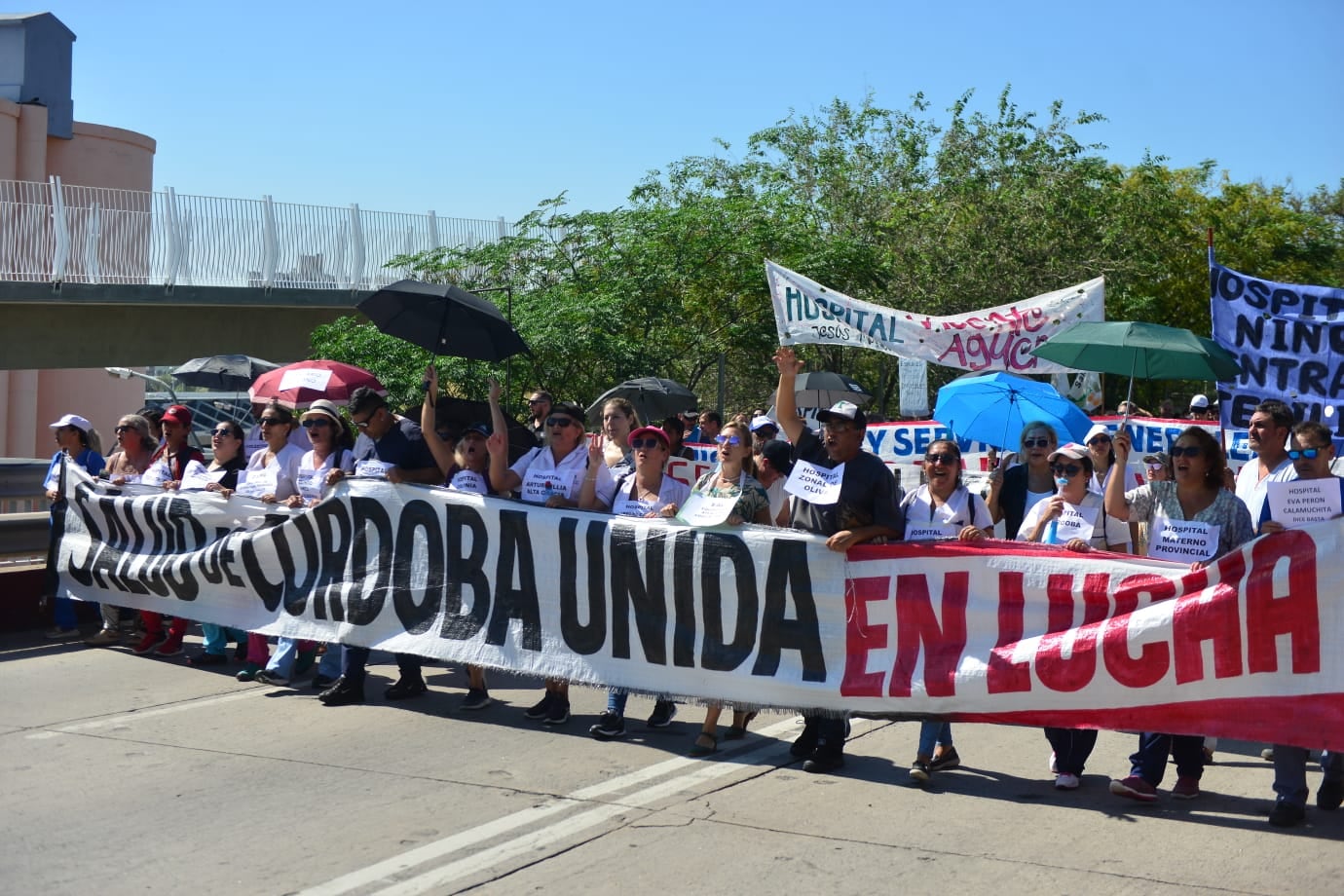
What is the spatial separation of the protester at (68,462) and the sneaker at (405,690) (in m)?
3.45

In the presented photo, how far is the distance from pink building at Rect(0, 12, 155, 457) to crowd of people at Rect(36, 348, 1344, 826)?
2267cm

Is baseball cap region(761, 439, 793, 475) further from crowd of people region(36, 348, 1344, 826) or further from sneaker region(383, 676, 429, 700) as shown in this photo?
sneaker region(383, 676, 429, 700)

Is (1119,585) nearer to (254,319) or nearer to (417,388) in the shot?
(417,388)

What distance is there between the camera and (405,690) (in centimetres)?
926

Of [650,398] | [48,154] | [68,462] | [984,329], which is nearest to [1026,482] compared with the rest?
[984,329]

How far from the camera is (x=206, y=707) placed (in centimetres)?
894

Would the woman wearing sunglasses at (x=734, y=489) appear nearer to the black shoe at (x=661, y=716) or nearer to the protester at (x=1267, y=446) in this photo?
the black shoe at (x=661, y=716)

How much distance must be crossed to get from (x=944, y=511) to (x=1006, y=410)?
13.3 ft

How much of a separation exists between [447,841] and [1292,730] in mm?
3721

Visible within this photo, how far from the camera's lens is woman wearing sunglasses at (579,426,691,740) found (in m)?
8.35

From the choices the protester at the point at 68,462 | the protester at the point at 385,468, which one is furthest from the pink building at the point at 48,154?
the protester at the point at 385,468

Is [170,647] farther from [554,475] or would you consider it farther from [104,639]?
[554,475]

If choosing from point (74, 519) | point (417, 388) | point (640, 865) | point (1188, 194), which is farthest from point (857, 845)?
point (1188, 194)

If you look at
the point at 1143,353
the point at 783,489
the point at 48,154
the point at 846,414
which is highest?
the point at 48,154
